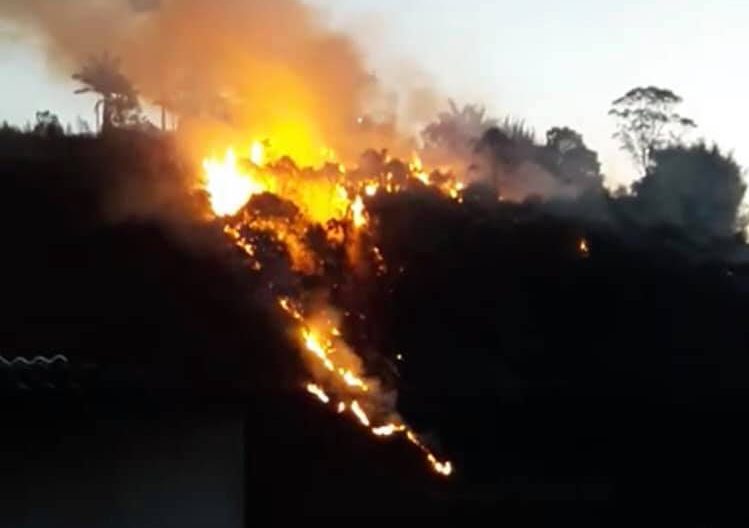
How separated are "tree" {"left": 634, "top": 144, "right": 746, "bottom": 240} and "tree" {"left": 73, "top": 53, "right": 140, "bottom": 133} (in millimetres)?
5971

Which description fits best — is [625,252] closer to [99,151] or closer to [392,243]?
[392,243]

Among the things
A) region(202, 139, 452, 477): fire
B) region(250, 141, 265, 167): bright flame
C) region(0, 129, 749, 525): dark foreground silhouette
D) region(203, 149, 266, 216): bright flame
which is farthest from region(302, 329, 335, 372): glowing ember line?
region(250, 141, 265, 167): bright flame

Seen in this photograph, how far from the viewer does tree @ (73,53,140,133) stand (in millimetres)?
16734

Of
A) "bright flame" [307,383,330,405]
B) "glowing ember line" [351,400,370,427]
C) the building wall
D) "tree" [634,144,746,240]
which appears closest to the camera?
the building wall

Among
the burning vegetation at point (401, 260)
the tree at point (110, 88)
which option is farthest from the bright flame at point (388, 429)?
the tree at point (110, 88)

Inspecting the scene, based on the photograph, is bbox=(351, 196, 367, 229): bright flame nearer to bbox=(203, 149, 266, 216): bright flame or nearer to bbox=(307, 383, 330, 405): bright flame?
bbox=(203, 149, 266, 216): bright flame

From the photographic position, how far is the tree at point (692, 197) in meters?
17.2

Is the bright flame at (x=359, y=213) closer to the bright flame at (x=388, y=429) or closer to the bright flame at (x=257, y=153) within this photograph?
the bright flame at (x=257, y=153)

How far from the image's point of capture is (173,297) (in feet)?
56.1

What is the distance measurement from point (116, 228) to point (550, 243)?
527 cm

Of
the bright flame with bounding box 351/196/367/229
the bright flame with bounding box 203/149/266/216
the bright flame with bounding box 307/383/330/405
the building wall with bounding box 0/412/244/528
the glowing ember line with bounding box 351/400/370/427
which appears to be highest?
the bright flame with bounding box 203/149/266/216

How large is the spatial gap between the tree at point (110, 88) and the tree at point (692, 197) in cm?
597

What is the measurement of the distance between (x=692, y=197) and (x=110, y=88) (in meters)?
6.74

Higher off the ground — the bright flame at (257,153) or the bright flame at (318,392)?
the bright flame at (257,153)
